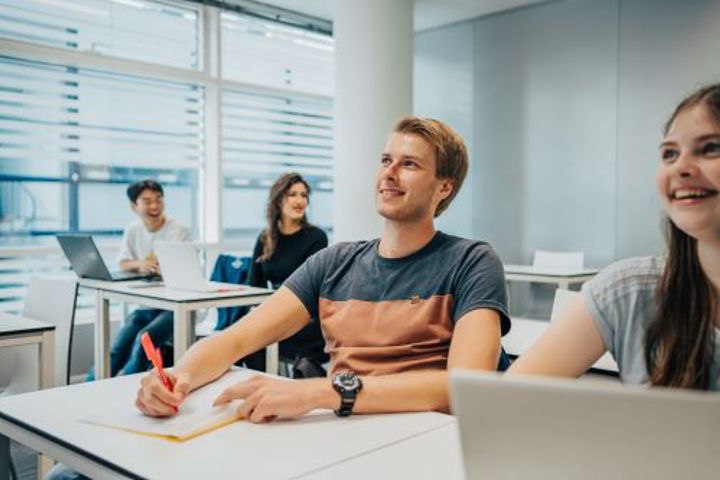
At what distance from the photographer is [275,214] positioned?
3.73 meters

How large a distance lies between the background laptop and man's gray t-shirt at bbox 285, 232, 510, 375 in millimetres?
2398

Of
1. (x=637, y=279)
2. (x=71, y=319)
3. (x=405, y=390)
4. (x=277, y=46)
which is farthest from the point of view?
(x=277, y=46)

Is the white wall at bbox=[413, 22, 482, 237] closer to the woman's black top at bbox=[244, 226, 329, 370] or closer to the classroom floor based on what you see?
the woman's black top at bbox=[244, 226, 329, 370]

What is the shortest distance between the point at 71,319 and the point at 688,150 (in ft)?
7.66

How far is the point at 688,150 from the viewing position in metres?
0.99

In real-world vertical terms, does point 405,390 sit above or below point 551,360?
below

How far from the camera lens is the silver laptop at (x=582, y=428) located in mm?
593

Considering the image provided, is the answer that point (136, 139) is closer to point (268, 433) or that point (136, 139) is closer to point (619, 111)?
point (619, 111)

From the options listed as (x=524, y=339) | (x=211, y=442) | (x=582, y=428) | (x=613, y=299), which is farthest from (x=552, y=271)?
(x=582, y=428)

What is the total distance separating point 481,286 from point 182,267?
2173 mm

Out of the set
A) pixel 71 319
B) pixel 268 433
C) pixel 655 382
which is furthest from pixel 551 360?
pixel 71 319

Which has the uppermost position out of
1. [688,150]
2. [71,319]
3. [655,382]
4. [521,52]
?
[521,52]

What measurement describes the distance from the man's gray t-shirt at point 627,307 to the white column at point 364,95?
3795 mm

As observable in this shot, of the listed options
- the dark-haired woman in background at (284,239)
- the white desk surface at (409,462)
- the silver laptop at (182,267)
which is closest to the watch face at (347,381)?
the white desk surface at (409,462)
